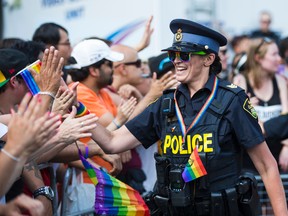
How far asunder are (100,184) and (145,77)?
85.9 inches

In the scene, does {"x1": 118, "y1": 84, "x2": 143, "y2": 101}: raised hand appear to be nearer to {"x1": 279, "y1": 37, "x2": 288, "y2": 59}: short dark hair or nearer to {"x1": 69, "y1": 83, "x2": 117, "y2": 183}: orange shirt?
{"x1": 69, "y1": 83, "x2": 117, "y2": 183}: orange shirt

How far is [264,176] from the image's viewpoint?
4219 millimetres

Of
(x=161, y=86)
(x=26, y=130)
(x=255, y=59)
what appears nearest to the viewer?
(x=26, y=130)

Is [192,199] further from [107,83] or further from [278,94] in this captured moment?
[278,94]

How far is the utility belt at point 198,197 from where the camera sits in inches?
162

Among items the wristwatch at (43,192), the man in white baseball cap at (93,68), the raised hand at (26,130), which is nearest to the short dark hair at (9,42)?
the man in white baseball cap at (93,68)

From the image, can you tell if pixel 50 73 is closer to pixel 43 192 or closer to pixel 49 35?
pixel 43 192

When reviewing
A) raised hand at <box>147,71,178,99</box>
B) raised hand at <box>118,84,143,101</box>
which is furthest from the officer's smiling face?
raised hand at <box>118,84,143,101</box>

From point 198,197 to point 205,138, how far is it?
1.20 ft

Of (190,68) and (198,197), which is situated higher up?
(190,68)

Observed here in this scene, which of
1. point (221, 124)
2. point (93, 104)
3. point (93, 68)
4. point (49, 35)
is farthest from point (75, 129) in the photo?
point (49, 35)

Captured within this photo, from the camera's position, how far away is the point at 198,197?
13.7 feet

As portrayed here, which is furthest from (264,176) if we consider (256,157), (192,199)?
(192,199)

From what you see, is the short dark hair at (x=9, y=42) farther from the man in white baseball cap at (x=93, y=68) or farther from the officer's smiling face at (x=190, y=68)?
the officer's smiling face at (x=190, y=68)
